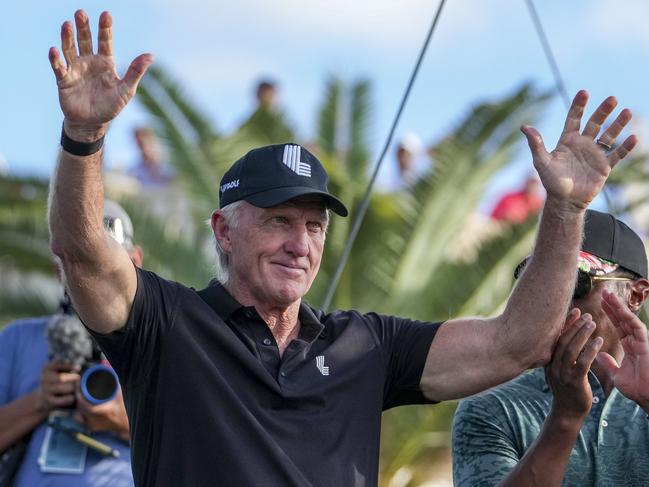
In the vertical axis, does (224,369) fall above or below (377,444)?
above

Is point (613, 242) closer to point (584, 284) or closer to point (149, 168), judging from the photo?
point (584, 284)

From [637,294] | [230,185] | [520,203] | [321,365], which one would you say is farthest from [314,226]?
[520,203]

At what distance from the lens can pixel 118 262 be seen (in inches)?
133

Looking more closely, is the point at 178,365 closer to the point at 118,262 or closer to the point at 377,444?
the point at 118,262

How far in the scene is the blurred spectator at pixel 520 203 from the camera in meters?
11.0

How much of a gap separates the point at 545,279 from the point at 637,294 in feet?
2.52

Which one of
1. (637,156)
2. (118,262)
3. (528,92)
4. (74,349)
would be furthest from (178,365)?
(637,156)

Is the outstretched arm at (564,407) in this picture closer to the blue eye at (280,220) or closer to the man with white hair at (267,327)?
the man with white hair at (267,327)

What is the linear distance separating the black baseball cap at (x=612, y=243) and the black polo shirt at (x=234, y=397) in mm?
880

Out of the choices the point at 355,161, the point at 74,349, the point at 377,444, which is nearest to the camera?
the point at 377,444

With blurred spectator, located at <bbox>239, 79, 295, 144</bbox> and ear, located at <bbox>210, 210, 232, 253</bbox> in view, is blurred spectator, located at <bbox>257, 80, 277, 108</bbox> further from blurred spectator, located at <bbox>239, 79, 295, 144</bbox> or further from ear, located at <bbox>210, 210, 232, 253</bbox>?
ear, located at <bbox>210, 210, 232, 253</bbox>

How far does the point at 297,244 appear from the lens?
12.4ft

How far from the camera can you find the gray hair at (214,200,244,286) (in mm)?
3898

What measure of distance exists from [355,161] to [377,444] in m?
7.62
